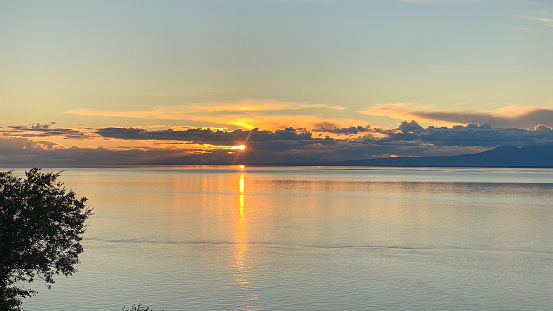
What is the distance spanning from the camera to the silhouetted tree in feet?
148

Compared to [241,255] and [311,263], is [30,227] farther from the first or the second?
[241,255]

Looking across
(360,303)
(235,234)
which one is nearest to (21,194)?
(360,303)

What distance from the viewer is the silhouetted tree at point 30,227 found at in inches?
1777

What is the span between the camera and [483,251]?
277 ft

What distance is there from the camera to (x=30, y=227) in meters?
45.7

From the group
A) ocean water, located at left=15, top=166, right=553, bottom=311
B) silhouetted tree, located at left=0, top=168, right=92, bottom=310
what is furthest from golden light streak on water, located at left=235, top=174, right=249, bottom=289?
silhouetted tree, located at left=0, top=168, right=92, bottom=310

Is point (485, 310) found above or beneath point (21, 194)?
beneath

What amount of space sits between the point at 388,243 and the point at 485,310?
128 ft

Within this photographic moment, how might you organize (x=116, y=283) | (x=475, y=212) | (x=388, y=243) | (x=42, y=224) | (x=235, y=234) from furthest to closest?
(x=475, y=212), (x=235, y=234), (x=388, y=243), (x=116, y=283), (x=42, y=224)

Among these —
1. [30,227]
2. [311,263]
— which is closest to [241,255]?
[311,263]

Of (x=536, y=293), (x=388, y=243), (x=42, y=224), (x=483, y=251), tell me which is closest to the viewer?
(x=42, y=224)

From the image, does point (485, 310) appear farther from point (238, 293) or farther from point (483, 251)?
point (483, 251)

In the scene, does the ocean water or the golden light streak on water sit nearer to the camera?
the ocean water

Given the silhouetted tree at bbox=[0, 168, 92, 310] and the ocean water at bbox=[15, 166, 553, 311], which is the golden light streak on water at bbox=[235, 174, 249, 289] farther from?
the silhouetted tree at bbox=[0, 168, 92, 310]
